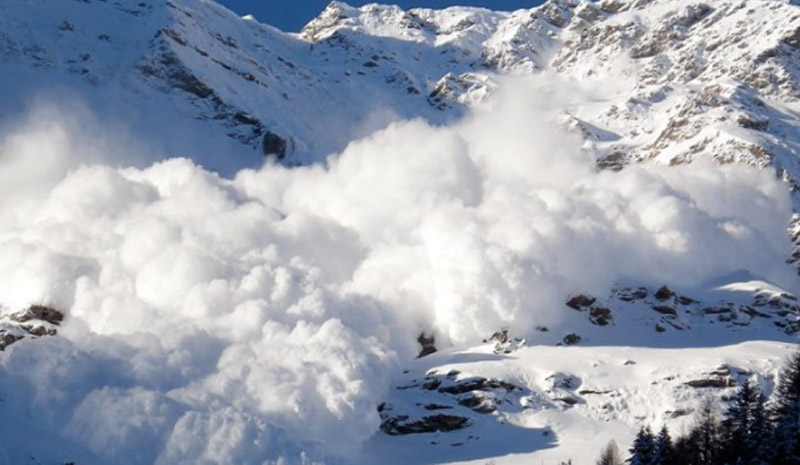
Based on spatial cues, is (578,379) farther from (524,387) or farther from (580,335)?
(580,335)

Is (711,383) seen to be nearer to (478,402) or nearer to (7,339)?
(478,402)

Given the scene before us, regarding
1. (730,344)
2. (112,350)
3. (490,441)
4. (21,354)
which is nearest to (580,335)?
(730,344)

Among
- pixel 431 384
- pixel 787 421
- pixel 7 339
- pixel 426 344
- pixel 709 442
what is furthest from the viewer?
pixel 426 344

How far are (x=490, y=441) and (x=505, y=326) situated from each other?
37.6 metres

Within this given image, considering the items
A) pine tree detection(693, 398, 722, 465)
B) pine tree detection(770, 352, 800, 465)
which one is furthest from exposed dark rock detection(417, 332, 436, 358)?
pine tree detection(770, 352, 800, 465)

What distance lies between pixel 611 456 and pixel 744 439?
80.1ft

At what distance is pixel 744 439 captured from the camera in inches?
4149

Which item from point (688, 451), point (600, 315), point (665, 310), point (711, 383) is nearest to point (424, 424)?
point (711, 383)

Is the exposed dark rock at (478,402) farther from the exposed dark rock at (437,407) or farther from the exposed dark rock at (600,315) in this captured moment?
the exposed dark rock at (600,315)

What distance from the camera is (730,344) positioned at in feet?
603

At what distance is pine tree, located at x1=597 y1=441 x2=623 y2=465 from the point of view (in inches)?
4970

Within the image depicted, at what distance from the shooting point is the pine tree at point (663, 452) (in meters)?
106

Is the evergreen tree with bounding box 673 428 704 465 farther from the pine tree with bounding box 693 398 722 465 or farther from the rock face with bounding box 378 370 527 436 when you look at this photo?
the rock face with bounding box 378 370 527 436

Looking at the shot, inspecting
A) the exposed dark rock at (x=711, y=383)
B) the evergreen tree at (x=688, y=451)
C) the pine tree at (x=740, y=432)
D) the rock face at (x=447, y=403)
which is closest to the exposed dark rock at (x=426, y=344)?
A: the rock face at (x=447, y=403)
